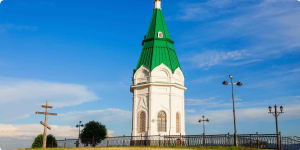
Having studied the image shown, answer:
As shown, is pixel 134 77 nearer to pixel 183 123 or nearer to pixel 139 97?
pixel 139 97

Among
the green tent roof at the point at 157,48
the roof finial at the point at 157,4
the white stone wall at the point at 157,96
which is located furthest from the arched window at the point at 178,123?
the roof finial at the point at 157,4

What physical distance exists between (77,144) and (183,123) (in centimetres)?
1281

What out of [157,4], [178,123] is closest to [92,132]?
[178,123]

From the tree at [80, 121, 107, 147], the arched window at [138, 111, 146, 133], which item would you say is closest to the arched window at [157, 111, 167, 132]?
the arched window at [138, 111, 146, 133]

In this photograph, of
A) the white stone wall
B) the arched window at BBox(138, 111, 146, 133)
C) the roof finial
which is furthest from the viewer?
the roof finial

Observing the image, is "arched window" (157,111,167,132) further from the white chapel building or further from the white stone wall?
the white stone wall

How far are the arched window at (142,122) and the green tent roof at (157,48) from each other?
550 cm

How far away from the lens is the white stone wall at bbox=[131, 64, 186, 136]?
36.8 meters

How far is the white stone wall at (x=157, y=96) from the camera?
121 ft

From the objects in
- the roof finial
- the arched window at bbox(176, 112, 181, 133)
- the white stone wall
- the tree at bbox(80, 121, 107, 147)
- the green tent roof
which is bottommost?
the tree at bbox(80, 121, 107, 147)

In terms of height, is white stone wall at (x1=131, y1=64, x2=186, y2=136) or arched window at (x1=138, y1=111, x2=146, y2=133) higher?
white stone wall at (x1=131, y1=64, x2=186, y2=136)

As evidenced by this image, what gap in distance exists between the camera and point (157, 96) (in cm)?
3747

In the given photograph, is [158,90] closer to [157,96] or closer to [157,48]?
[157,96]

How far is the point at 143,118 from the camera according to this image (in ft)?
124
